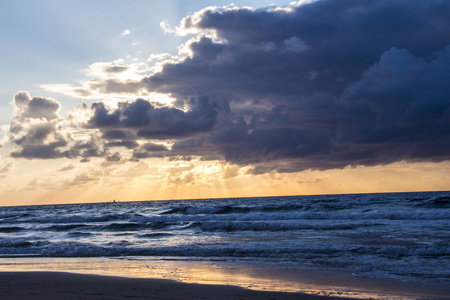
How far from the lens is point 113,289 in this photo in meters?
10.7

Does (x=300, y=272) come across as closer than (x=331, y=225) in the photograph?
Yes

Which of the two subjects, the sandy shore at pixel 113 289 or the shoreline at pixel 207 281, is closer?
the sandy shore at pixel 113 289

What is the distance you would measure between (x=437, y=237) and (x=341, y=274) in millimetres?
10813

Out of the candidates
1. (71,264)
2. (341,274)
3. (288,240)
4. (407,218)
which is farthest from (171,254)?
(407,218)

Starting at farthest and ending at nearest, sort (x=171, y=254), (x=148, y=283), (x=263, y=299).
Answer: (x=171, y=254) → (x=148, y=283) → (x=263, y=299)

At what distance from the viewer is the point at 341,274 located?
1282 cm

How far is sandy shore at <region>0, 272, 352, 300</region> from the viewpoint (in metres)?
9.80

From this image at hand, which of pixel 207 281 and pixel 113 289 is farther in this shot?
pixel 207 281

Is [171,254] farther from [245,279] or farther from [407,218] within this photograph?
[407,218]

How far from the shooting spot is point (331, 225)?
30.1 m

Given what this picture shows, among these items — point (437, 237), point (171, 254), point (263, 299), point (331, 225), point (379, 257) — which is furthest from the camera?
point (331, 225)

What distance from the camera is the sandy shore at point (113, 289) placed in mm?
9797

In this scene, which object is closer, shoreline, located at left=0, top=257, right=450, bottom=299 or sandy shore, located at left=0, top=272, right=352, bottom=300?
sandy shore, located at left=0, top=272, right=352, bottom=300

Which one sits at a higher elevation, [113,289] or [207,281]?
[113,289]
